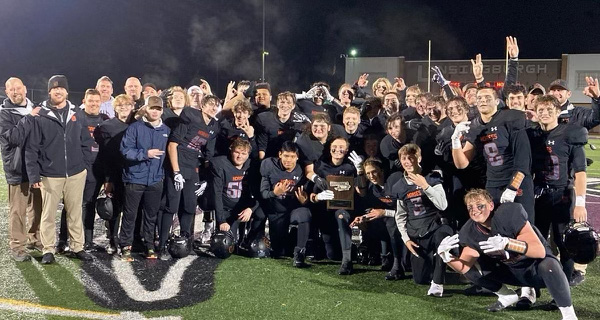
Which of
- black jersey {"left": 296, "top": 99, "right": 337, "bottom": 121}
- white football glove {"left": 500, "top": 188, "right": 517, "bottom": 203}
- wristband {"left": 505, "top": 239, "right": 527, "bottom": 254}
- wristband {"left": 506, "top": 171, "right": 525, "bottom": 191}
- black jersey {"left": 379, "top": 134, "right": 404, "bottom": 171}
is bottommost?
wristband {"left": 505, "top": 239, "right": 527, "bottom": 254}

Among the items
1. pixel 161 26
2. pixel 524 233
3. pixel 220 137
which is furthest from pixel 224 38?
pixel 524 233

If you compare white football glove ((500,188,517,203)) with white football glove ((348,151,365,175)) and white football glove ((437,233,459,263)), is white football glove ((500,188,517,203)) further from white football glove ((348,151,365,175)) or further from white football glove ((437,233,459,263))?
white football glove ((348,151,365,175))

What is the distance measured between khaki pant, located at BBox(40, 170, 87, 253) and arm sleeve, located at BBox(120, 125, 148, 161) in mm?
512

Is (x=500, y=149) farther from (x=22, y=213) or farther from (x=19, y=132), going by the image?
(x=22, y=213)

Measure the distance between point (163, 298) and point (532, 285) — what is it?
2826 millimetres

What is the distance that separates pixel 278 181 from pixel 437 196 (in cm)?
170

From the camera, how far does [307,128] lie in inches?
235

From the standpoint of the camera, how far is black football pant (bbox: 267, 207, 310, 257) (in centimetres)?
575

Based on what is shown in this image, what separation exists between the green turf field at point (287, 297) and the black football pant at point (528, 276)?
0.77 feet

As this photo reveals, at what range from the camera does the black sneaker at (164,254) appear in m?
5.78

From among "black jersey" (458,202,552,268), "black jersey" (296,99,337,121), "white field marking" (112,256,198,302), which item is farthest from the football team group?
"black jersey" (296,99,337,121)

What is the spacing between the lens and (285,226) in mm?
5980

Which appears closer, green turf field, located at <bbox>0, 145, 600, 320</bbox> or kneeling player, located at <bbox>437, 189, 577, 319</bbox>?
kneeling player, located at <bbox>437, 189, 577, 319</bbox>

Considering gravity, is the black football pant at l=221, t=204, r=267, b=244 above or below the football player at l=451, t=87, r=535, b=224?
below
